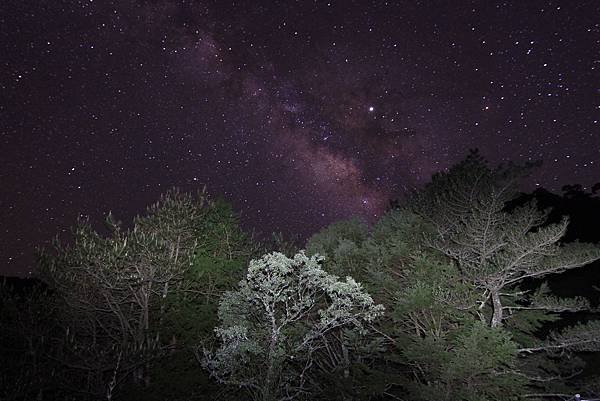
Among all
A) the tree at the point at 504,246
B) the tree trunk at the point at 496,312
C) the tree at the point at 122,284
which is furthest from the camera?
the tree at the point at 122,284

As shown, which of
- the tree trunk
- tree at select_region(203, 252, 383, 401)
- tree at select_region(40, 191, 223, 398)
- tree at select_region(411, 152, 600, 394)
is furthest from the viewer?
tree at select_region(40, 191, 223, 398)

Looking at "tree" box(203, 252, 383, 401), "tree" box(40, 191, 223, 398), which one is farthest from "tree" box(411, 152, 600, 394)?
"tree" box(40, 191, 223, 398)

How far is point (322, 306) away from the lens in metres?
20.6

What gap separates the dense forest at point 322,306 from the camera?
43.2 ft

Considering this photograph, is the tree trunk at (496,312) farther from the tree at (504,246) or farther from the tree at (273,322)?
the tree at (273,322)

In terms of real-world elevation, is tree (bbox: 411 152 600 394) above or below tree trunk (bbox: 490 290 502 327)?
above

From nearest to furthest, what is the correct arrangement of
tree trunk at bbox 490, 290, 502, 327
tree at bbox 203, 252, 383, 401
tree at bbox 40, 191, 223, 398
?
tree at bbox 203, 252, 383, 401 → tree trunk at bbox 490, 290, 502, 327 → tree at bbox 40, 191, 223, 398

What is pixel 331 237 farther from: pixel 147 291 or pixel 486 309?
pixel 147 291

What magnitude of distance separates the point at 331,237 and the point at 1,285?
15.4 metres

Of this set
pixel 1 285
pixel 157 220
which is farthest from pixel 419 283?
pixel 1 285

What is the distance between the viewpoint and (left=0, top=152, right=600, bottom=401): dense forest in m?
13.2

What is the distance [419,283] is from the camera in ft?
46.5

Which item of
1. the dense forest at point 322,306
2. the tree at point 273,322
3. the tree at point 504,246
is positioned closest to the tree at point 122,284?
the dense forest at point 322,306

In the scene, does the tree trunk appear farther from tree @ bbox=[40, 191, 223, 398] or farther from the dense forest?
tree @ bbox=[40, 191, 223, 398]
